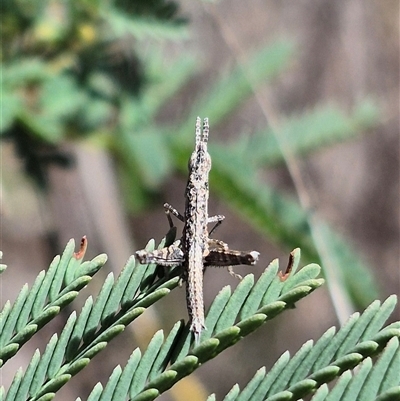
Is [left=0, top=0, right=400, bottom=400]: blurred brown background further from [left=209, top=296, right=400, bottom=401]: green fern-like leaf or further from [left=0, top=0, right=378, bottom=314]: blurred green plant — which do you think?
[left=209, top=296, right=400, bottom=401]: green fern-like leaf

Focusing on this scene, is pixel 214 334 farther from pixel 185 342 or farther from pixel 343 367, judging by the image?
pixel 343 367

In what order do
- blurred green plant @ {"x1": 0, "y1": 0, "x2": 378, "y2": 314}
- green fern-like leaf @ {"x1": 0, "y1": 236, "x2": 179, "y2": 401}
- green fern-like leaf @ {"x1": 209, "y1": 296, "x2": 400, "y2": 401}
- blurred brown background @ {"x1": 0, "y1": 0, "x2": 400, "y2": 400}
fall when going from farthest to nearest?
1. blurred brown background @ {"x1": 0, "y1": 0, "x2": 400, "y2": 400}
2. blurred green plant @ {"x1": 0, "y1": 0, "x2": 378, "y2": 314}
3. green fern-like leaf @ {"x1": 0, "y1": 236, "x2": 179, "y2": 401}
4. green fern-like leaf @ {"x1": 209, "y1": 296, "x2": 400, "y2": 401}

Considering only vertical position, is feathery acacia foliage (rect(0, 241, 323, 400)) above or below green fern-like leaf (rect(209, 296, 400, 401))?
above

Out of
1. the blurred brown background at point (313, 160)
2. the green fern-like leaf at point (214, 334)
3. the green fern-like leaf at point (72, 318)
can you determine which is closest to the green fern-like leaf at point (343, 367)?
the green fern-like leaf at point (214, 334)

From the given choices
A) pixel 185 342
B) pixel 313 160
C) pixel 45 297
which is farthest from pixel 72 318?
pixel 313 160

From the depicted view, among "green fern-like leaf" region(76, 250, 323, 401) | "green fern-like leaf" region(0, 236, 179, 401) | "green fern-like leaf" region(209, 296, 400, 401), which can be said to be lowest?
"green fern-like leaf" region(209, 296, 400, 401)

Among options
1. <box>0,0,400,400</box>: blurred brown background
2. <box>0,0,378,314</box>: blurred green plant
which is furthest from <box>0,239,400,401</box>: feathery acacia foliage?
<box>0,0,400,400</box>: blurred brown background
